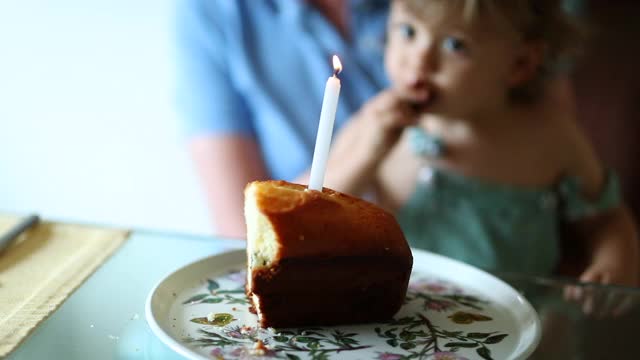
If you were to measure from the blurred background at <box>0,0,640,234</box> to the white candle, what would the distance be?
985 mm

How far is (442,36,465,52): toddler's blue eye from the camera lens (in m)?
1.02

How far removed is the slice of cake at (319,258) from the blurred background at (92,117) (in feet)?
3.41

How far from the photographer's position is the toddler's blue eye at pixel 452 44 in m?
1.02

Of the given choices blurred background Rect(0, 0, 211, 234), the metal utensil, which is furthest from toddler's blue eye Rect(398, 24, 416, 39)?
blurred background Rect(0, 0, 211, 234)

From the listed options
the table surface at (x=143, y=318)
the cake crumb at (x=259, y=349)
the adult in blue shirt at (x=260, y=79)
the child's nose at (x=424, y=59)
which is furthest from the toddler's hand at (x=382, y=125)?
the cake crumb at (x=259, y=349)

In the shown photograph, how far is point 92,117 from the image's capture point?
167cm

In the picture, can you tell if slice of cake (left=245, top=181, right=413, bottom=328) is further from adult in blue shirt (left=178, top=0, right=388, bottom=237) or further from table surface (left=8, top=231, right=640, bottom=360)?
adult in blue shirt (left=178, top=0, right=388, bottom=237)

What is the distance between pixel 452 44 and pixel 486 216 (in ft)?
A: 0.99

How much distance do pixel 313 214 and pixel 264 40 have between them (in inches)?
33.2

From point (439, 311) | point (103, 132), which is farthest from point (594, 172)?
point (103, 132)

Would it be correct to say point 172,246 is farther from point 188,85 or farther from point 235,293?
point 188,85

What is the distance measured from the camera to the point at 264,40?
1329 mm

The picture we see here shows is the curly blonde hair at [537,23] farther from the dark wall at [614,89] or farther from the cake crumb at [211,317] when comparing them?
the cake crumb at [211,317]

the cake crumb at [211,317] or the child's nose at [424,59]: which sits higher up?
the child's nose at [424,59]
